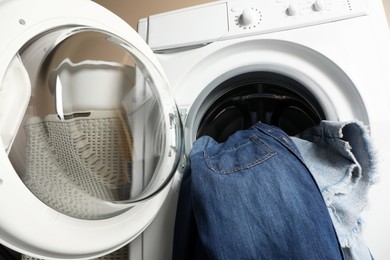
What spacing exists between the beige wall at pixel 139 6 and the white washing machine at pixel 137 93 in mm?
454

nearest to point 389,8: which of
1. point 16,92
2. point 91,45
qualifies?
point 91,45

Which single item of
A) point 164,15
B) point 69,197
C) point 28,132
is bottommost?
point 69,197

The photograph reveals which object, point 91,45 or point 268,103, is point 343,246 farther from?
point 91,45

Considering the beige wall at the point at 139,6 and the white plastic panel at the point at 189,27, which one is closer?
the white plastic panel at the point at 189,27

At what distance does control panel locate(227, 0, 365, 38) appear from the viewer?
64 centimetres

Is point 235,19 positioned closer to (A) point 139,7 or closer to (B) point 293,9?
(B) point 293,9

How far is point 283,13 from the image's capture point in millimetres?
691

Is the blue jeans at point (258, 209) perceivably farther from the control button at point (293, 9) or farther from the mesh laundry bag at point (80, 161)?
the control button at point (293, 9)

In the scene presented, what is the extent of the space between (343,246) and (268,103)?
51 centimetres

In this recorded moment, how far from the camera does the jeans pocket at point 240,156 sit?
1.84 ft

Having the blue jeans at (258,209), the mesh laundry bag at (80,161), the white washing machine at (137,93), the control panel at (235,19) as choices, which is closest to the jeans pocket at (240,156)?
the blue jeans at (258,209)

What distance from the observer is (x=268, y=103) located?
0.89 meters

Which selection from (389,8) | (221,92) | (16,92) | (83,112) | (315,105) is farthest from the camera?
(389,8)

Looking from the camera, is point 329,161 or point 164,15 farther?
point 164,15
